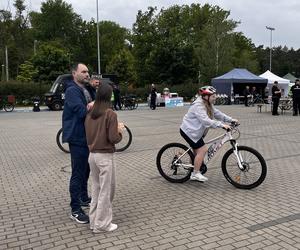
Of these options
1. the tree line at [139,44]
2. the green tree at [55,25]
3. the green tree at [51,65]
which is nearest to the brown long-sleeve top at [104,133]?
the tree line at [139,44]

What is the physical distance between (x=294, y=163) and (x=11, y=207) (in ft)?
18.1

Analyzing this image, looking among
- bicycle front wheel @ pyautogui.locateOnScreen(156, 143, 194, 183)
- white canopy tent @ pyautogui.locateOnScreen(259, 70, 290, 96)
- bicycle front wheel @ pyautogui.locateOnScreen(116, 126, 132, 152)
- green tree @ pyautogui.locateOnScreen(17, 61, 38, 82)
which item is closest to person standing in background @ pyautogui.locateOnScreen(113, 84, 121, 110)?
white canopy tent @ pyautogui.locateOnScreen(259, 70, 290, 96)

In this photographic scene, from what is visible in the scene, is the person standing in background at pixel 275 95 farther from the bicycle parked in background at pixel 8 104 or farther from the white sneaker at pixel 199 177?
the bicycle parked in background at pixel 8 104

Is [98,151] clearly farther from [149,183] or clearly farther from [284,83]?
[284,83]

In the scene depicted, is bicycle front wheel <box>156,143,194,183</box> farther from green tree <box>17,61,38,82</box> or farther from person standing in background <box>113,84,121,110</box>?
green tree <box>17,61,38,82</box>

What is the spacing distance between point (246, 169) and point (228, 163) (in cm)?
32

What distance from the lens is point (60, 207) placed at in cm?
536

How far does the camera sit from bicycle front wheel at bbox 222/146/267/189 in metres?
6.02

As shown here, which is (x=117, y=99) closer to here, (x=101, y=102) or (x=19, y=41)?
(x=101, y=102)

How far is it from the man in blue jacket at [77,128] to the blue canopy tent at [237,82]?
2693 cm

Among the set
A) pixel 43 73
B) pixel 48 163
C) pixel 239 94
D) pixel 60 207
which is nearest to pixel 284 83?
pixel 239 94

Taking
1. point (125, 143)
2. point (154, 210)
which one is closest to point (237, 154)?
point (154, 210)

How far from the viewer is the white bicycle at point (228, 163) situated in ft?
19.9

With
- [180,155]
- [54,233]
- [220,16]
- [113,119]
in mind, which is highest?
[220,16]
